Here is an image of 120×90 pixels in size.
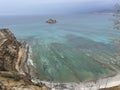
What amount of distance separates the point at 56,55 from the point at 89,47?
1769 cm

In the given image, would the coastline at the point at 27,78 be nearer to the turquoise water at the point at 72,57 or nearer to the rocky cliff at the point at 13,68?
the rocky cliff at the point at 13,68

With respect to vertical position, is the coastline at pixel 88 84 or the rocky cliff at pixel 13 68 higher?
the rocky cliff at pixel 13 68

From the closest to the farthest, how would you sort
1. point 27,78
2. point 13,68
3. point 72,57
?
point 27,78
point 13,68
point 72,57

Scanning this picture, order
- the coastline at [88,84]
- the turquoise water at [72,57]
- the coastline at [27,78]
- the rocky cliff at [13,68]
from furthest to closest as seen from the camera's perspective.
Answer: the turquoise water at [72,57]
the coastline at [88,84]
the coastline at [27,78]
the rocky cliff at [13,68]

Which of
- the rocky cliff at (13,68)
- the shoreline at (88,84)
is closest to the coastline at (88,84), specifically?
the shoreline at (88,84)

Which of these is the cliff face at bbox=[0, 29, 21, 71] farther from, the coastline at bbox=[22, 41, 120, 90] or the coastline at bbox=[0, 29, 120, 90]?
the coastline at bbox=[22, 41, 120, 90]

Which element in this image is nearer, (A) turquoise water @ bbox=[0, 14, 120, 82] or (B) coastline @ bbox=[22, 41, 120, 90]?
(B) coastline @ bbox=[22, 41, 120, 90]

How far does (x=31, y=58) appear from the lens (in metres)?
87.6

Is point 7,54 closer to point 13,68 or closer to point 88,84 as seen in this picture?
point 13,68

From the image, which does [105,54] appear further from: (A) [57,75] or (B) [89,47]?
(A) [57,75]

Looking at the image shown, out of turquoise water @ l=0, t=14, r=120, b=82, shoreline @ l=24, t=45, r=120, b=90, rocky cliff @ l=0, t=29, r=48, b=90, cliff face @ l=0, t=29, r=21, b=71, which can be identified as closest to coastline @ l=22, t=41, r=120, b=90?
shoreline @ l=24, t=45, r=120, b=90

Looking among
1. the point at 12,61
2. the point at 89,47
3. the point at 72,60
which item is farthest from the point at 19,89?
the point at 89,47

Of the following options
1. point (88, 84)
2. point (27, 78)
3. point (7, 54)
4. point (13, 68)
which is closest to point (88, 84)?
point (88, 84)

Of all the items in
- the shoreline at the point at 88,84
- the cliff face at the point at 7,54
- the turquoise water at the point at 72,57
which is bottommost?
the shoreline at the point at 88,84
